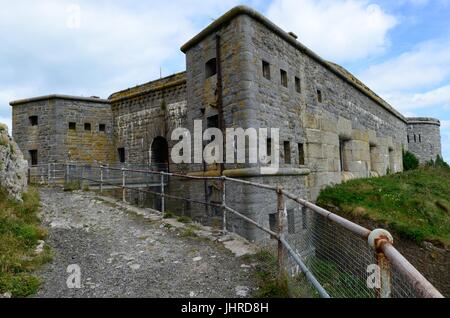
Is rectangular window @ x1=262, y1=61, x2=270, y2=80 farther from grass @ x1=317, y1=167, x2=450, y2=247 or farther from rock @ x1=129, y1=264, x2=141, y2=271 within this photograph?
rock @ x1=129, y1=264, x2=141, y2=271

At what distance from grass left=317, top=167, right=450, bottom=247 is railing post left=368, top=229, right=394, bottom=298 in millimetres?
A: 9222

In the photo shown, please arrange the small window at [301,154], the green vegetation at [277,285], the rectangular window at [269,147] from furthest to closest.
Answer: the small window at [301,154] → the rectangular window at [269,147] → the green vegetation at [277,285]

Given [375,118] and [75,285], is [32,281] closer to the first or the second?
[75,285]

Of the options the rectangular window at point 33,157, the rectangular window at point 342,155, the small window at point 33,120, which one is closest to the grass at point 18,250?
the rectangular window at point 342,155

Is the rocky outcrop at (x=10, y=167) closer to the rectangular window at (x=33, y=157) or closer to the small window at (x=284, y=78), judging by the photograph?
the small window at (x=284, y=78)

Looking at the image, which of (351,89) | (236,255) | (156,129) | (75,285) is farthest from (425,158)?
(75,285)

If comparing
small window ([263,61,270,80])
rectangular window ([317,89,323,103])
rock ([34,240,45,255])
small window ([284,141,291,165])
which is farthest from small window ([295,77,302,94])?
rock ([34,240,45,255])

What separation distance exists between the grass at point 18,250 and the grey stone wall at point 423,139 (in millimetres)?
30348

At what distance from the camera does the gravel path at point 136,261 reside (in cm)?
390

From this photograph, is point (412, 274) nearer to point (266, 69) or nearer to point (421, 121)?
point (266, 69)

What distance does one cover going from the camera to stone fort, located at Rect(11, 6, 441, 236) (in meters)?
9.41

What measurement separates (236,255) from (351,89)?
1411cm

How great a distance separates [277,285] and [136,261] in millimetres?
2309

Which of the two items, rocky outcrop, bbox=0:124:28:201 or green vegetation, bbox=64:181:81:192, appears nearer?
rocky outcrop, bbox=0:124:28:201
